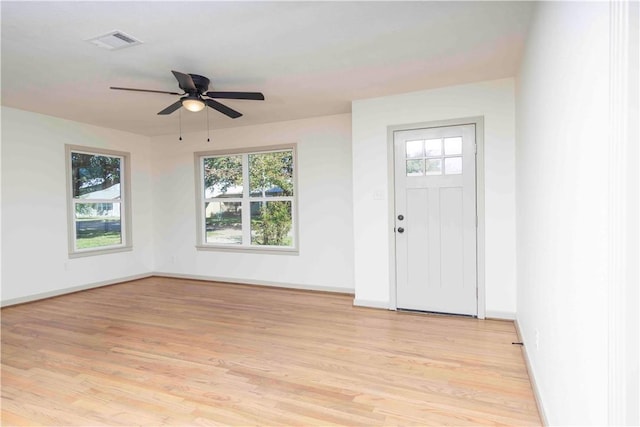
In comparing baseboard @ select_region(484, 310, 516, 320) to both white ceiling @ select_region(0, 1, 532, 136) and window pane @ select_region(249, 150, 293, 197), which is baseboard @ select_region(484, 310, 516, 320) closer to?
white ceiling @ select_region(0, 1, 532, 136)

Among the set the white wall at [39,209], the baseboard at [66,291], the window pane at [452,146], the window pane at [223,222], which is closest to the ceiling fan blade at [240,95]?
the window pane at [452,146]

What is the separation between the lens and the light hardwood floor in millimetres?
2078

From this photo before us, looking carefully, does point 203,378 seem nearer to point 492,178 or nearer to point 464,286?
point 464,286


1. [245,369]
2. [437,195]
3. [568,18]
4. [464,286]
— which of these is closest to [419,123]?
[437,195]

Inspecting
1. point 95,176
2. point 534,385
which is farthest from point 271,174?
point 534,385

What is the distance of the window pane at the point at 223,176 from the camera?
19.1 ft

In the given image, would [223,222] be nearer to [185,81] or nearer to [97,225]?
[97,225]

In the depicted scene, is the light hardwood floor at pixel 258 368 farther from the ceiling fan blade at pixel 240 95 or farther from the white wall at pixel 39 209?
the ceiling fan blade at pixel 240 95

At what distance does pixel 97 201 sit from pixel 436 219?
16.7ft

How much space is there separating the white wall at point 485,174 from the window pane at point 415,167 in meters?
0.25

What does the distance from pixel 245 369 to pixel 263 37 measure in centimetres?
245

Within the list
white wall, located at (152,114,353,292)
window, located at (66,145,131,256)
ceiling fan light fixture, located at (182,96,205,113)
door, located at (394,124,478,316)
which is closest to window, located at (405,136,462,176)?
door, located at (394,124,478,316)

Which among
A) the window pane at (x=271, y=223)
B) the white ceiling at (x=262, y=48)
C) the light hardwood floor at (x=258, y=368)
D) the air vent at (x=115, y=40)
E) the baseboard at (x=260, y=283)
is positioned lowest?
the light hardwood floor at (x=258, y=368)

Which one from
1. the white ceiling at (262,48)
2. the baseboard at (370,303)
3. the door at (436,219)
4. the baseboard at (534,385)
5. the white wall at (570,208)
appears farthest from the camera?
the baseboard at (370,303)
